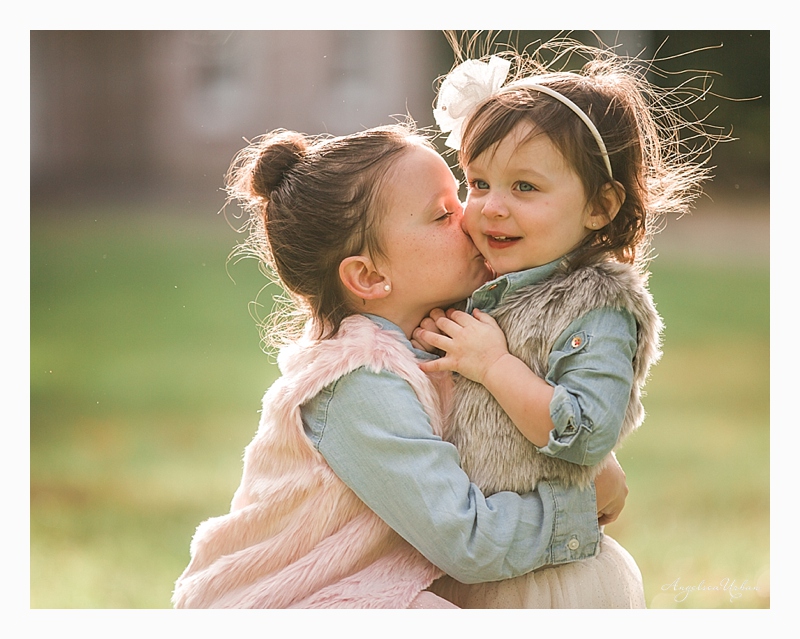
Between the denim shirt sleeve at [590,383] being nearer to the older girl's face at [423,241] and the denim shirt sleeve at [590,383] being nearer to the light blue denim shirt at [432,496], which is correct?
the light blue denim shirt at [432,496]

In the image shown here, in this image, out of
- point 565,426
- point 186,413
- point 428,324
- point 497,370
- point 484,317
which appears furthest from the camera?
point 186,413

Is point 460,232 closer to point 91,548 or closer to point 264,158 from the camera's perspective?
point 264,158

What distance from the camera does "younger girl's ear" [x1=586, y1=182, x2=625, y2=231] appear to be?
6.04 feet

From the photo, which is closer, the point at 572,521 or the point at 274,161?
the point at 572,521

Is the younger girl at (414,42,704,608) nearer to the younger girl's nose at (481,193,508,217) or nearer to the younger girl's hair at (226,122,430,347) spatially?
the younger girl's nose at (481,193,508,217)

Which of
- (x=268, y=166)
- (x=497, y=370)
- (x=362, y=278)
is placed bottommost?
(x=497, y=370)

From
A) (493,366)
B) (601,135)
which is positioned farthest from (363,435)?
(601,135)

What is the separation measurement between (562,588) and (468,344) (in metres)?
0.52

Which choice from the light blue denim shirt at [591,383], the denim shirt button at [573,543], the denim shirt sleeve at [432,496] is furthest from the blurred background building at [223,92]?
the denim shirt button at [573,543]

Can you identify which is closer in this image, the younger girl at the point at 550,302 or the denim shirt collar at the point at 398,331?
the younger girl at the point at 550,302

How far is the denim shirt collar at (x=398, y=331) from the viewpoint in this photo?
191 centimetres

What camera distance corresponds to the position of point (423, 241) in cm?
191

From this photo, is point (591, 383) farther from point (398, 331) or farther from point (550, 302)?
point (398, 331)

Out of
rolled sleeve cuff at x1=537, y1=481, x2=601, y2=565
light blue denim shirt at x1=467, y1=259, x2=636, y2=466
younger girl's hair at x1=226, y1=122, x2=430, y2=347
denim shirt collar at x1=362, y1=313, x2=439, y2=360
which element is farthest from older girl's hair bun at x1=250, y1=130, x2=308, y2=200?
rolled sleeve cuff at x1=537, y1=481, x2=601, y2=565
